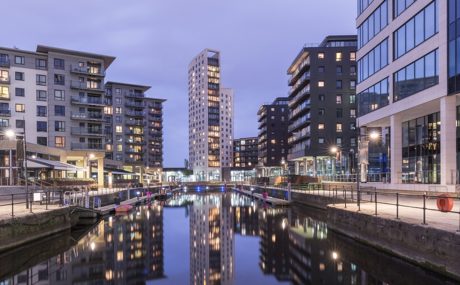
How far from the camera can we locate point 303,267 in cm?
1986

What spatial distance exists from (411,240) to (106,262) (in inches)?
575

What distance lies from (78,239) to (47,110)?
58.7 meters

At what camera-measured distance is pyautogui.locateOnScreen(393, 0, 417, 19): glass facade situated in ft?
136

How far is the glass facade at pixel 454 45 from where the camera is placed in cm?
3241

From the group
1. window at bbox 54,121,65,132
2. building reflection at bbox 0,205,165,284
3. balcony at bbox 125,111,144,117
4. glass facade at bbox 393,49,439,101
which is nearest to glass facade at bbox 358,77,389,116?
glass facade at bbox 393,49,439,101

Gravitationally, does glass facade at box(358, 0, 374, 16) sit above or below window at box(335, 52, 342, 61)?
below

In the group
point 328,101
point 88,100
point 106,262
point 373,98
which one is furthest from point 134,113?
point 106,262

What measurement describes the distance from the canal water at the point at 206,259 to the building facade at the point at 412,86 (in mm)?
13646

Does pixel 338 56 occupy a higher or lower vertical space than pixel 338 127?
higher

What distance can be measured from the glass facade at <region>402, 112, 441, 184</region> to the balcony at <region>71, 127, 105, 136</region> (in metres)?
57.9

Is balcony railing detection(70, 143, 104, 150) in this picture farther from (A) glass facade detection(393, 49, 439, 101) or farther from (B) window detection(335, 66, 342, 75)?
(A) glass facade detection(393, 49, 439, 101)

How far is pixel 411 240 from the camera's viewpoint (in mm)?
17250

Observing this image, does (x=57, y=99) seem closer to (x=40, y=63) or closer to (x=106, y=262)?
(x=40, y=63)

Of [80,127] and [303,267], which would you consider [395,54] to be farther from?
[80,127]
